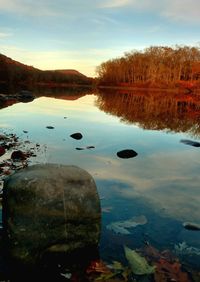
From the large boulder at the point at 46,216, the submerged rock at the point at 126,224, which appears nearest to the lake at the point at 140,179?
the submerged rock at the point at 126,224

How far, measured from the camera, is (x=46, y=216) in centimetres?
645

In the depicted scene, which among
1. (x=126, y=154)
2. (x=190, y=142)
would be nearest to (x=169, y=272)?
(x=126, y=154)

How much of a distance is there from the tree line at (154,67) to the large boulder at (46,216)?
368ft

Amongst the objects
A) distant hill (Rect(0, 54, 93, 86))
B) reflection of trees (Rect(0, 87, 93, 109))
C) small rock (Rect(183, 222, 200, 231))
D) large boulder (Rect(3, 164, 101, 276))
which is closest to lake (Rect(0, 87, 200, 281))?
small rock (Rect(183, 222, 200, 231))

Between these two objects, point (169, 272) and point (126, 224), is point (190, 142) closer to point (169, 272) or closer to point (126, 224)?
point (126, 224)

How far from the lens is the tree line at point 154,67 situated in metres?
119

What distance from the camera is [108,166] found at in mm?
13906

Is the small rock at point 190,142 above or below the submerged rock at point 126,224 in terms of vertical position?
below

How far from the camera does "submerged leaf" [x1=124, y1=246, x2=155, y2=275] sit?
6.28 metres

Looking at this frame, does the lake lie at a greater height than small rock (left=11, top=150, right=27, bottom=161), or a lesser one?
lesser

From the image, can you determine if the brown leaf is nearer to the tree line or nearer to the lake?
the lake

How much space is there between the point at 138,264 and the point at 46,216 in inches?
71.9

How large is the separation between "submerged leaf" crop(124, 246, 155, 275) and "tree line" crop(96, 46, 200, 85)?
11214 cm

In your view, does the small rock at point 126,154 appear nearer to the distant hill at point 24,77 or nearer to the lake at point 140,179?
the lake at point 140,179
